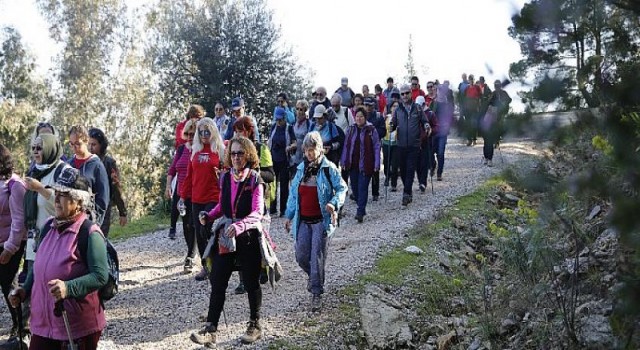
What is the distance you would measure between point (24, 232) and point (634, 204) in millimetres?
5523

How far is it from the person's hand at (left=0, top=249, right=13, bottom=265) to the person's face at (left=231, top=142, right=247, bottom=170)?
2.31 meters

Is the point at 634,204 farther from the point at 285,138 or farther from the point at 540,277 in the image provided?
the point at 285,138

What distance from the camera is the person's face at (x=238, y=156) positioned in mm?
6461

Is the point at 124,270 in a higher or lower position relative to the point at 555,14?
lower

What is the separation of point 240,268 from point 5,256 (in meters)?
2.26

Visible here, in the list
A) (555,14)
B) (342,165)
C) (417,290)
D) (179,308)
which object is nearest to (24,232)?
(179,308)

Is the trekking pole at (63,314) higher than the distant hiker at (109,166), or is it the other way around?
the distant hiker at (109,166)

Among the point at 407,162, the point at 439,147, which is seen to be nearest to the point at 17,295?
the point at 407,162

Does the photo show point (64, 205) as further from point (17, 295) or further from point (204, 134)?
point (204, 134)

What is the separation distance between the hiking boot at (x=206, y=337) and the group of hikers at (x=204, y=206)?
0.04 ft

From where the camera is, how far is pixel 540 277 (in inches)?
310

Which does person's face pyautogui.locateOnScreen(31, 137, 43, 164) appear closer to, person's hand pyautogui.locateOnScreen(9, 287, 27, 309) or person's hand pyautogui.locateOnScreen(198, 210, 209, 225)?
person's hand pyautogui.locateOnScreen(198, 210, 209, 225)

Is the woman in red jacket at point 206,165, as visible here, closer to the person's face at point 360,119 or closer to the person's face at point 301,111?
the person's face at point 360,119

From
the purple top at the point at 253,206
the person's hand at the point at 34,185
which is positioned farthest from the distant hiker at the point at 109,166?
the purple top at the point at 253,206
